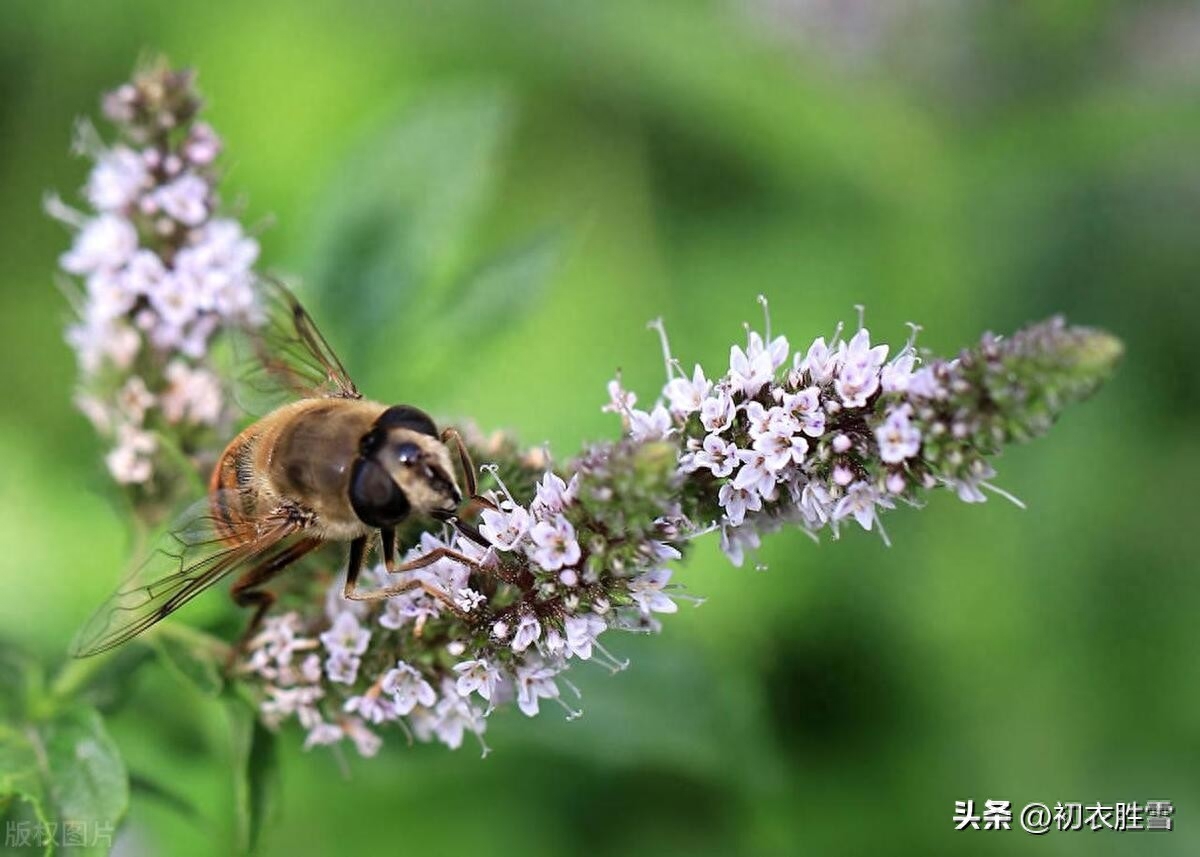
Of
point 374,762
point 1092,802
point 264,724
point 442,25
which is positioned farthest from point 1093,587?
point 442,25

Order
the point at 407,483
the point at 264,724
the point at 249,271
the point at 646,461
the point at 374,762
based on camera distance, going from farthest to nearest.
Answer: the point at 374,762
the point at 249,271
the point at 264,724
the point at 407,483
the point at 646,461

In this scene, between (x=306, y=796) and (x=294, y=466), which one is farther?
(x=306, y=796)

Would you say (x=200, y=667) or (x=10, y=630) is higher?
(x=10, y=630)

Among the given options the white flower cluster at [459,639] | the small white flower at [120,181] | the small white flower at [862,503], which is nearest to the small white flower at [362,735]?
the white flower cluster at [459,639]

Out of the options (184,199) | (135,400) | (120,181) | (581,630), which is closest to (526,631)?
(581,630)

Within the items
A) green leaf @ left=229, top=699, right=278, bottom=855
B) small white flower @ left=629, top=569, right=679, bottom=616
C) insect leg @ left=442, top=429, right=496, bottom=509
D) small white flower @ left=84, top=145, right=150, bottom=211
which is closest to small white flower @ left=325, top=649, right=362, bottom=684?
green leaf @ left=229, top=699, right=278, bottom=855

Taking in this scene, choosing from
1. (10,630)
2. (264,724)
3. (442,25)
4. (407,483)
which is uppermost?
(442,25)

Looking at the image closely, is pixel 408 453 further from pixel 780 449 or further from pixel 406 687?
pixel 780 449

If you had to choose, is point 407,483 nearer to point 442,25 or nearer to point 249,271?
point 249,271

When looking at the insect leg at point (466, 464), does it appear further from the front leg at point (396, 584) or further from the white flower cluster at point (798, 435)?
the white flower cluster at point (798, 435)
